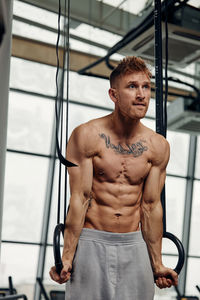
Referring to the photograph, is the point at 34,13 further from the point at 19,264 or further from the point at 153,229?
the point at 153,229

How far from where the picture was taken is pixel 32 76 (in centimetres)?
695

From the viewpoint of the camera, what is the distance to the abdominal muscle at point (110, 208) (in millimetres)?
1885

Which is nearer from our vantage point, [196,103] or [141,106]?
[141,106]

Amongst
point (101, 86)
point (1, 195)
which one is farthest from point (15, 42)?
point (1, 195)

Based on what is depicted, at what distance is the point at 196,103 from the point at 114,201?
9.61 feet

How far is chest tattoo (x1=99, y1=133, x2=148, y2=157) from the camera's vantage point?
1.92 metres

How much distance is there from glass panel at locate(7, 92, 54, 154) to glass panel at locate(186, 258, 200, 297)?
10.1 ft

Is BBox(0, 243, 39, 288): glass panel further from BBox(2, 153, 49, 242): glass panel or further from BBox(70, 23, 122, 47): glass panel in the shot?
BBox(70, 23, 122, 47): glass panel

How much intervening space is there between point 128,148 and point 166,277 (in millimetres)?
564

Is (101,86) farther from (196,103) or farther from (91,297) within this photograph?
(91,297)

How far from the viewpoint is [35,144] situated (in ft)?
22.7

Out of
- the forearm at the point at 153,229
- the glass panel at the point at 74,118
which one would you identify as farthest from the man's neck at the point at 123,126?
the glass panel at the point at 74,118

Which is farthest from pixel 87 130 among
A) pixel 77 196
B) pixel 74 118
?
pixel 74 118

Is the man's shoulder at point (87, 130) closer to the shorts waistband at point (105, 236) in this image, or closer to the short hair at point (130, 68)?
the short hair at point (130, 68)
